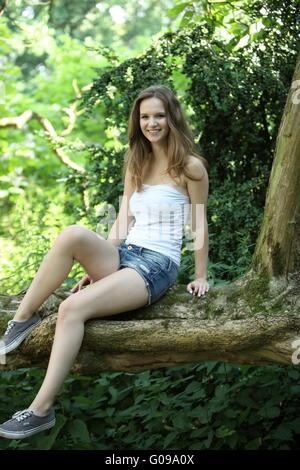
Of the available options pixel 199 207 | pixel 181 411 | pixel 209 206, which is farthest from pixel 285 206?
pixel 209 206

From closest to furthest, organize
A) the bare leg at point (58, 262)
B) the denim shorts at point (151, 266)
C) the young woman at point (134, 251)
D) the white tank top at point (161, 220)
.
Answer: the young woman at point (134, 251) → the bare leg at point (58, 262) → the denim shorts at point (151, 266) → the white tank top at point (161, 220)

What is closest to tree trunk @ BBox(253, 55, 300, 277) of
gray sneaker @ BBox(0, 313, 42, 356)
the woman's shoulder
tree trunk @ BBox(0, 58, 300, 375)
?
tree trunk @ BBox(0, 58, 300, 375)

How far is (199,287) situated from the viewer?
10.4 ft

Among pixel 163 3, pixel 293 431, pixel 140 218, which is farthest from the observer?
pixel 163 3

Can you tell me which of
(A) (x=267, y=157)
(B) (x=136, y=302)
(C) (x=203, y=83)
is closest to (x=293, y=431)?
(B) (x=136, y=302)

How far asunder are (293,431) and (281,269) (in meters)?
1.25

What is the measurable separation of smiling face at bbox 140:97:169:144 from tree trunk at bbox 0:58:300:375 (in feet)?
2.39

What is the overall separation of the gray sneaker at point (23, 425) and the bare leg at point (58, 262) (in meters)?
0.51

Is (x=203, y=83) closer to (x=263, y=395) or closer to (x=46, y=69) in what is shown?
(x=263, y=395)

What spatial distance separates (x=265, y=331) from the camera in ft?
8.78

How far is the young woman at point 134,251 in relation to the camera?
2.78 meters

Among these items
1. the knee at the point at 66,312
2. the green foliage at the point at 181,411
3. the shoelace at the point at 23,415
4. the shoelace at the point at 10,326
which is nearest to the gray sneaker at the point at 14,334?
the shoelace at the point at 10,326

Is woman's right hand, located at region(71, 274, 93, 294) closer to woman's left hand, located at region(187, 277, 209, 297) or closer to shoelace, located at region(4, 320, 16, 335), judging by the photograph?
shoelace, located at region(4, 320, 16, 335)

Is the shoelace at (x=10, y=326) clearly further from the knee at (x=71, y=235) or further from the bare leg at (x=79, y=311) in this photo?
the knee at (x=71, y=235)
